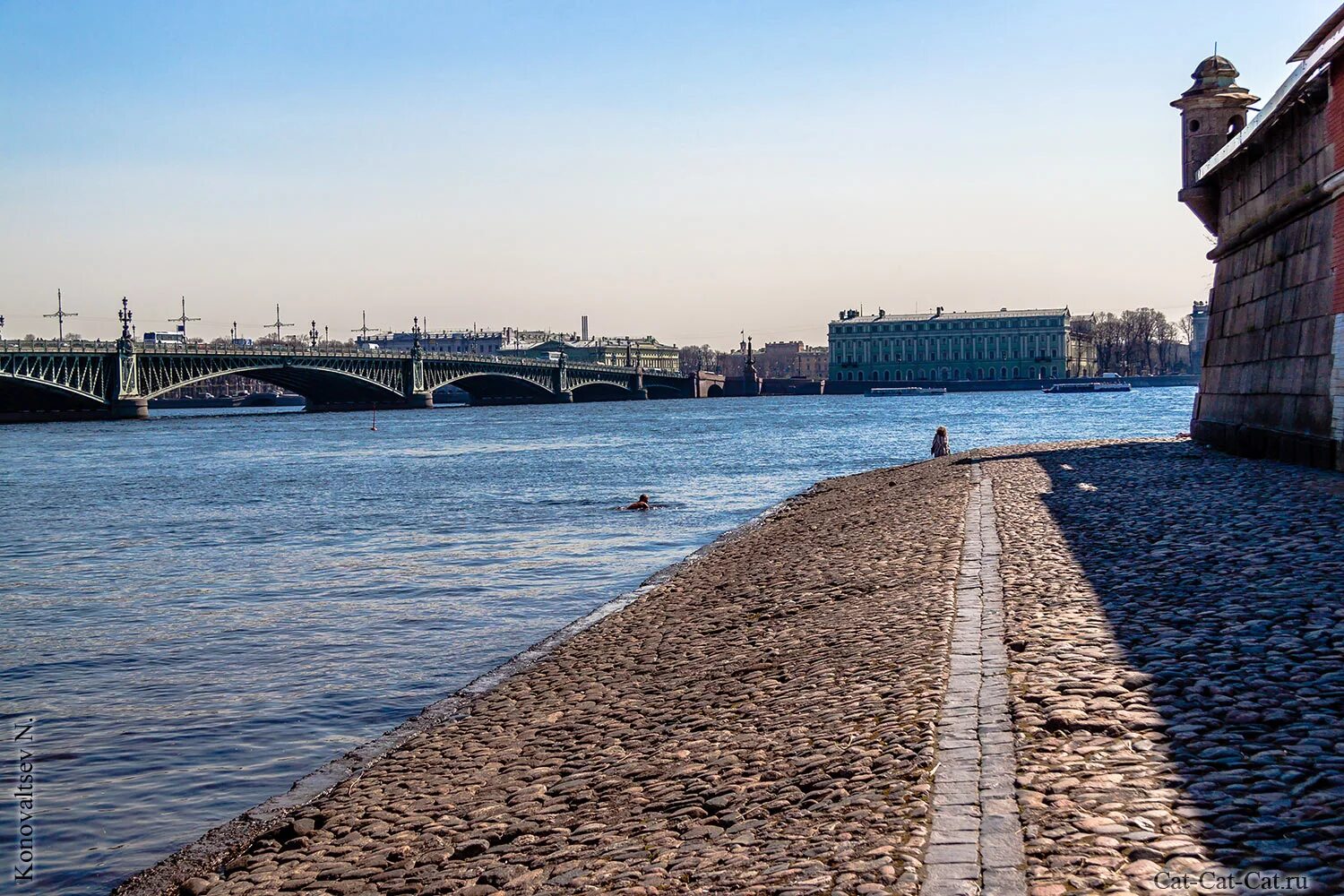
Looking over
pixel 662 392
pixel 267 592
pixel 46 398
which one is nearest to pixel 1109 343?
pixel 662 392

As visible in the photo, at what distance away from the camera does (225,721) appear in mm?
9445

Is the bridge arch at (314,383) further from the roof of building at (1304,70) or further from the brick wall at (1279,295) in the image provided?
the roof of building at (1304,70)

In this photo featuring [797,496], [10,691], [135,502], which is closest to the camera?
[10,691]

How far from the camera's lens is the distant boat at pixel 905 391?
502 ft

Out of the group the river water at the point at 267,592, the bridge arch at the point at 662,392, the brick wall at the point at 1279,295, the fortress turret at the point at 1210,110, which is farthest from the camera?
the bridge arch at the point at 662,392

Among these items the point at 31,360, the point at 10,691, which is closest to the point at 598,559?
the point at 10,691

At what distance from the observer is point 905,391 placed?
509 feet

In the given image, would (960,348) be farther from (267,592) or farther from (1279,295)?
(267,592)

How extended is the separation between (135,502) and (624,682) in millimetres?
24791

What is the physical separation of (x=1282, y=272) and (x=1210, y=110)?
29.8ft

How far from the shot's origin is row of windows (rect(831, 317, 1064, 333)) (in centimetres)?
15888

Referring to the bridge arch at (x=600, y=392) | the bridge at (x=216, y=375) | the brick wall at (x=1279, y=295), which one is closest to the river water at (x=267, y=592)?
the brick wall at (x=1279, y=295)

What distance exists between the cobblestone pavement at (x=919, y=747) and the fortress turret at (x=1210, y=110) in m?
15.8

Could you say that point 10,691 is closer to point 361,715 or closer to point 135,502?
point 361,715
